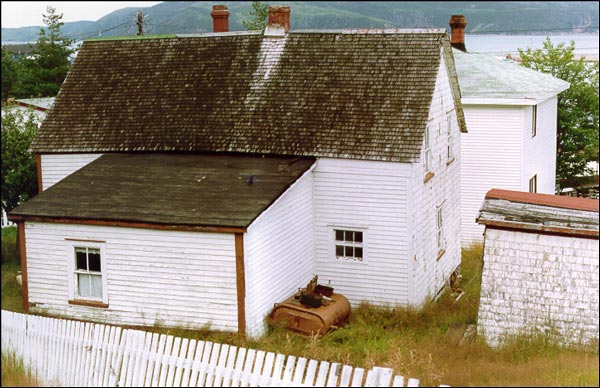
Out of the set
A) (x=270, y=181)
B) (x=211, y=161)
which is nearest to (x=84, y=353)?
(x=270, y=181)

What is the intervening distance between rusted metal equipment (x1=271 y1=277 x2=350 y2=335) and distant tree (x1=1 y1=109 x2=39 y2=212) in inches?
454

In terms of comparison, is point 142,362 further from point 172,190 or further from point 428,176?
point 428,176

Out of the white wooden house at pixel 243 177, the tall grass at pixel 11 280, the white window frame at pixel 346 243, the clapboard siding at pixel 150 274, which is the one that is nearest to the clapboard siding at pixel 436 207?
the white wooden house at pixel 243 177

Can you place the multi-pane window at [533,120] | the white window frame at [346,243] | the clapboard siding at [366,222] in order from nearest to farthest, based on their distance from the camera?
the clapboard siding at [366,222]
the white window frame at [346,243]
the multi-pane window at [533,120]

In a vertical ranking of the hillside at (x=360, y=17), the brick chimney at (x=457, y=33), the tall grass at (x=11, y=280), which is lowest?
the tall grass at (x=11, y=280)

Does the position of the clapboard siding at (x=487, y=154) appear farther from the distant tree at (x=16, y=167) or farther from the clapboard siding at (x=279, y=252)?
the distant tree at (x=16, y=167)

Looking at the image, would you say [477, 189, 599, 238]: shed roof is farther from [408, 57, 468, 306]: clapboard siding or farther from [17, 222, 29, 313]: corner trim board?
[17, 222, 29, 313]: corner trim board

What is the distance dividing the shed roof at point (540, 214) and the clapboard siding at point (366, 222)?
285 cm

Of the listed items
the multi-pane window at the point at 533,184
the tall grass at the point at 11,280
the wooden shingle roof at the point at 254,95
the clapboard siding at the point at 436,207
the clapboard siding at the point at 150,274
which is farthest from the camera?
the multi-pane window at the point at 533,184

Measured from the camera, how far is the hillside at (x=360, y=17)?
41125mm

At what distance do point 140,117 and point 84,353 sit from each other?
10526mm

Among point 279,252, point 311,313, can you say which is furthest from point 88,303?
point 311,313

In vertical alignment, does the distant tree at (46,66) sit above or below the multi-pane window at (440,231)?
above

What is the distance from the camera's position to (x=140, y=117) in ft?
71.7
